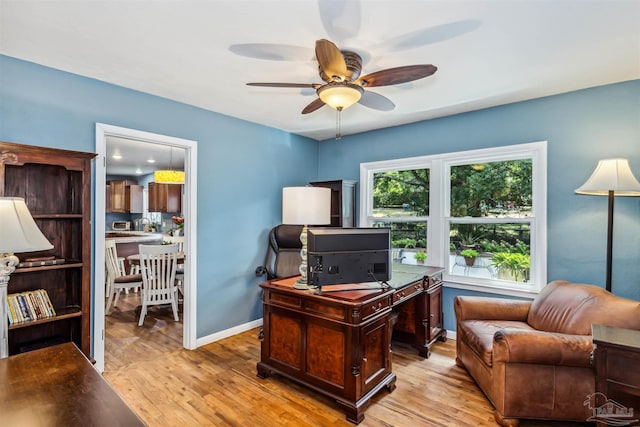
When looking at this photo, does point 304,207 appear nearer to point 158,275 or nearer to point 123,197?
point 158,275

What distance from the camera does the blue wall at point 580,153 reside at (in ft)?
8.82

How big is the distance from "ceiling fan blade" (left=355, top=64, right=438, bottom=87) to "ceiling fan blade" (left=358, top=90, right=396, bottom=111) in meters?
0.23

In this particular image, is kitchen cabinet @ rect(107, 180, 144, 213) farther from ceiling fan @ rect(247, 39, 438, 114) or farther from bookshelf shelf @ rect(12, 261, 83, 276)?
ceiling fan @ rect(247, 39, 438, 114)

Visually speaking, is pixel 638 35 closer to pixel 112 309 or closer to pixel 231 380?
pixel 231 380

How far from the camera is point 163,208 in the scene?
22.2ft

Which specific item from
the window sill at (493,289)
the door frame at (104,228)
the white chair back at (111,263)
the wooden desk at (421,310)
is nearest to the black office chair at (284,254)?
the door frame at (104,228)

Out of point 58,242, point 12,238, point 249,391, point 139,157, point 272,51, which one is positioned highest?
point 272,51

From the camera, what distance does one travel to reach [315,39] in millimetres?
2025

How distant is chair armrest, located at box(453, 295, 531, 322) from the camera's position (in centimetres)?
280

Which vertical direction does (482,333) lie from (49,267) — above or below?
below

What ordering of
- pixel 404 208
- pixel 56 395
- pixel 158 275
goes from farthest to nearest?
pixel 404 208, pixel 158 275, pixel 56 395

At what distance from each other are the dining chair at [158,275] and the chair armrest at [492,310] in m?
3.36

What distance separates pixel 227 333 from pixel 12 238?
246 cm

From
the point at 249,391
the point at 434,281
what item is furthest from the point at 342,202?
the point at 249,391
